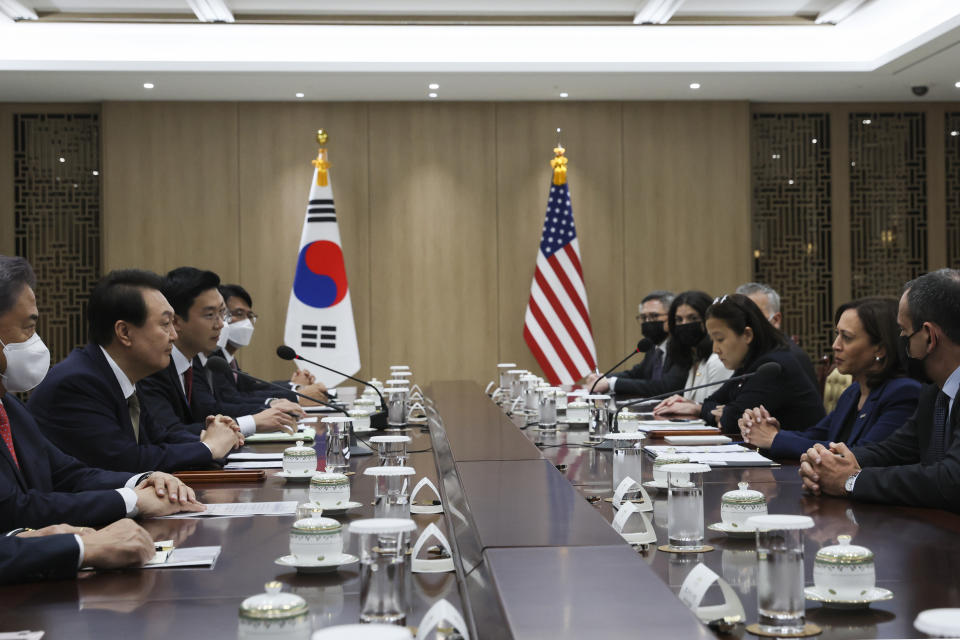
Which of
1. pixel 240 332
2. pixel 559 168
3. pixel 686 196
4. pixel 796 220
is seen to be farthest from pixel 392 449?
pixel 796 220

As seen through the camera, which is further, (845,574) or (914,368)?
(914,368)

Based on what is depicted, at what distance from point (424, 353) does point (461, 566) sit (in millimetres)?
7538

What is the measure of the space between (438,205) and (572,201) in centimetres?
127

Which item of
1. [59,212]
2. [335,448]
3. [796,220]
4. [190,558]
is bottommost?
[190,558]

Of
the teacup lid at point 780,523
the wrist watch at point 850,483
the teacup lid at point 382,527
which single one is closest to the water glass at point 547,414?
the wrist watch at point 850,483

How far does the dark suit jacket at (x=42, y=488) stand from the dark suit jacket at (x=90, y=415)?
308 millimetres

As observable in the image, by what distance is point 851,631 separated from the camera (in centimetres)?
147

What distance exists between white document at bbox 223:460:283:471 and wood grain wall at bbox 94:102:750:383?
5903 mm

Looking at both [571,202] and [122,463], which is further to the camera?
[571,202]

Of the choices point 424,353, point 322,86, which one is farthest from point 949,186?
point 322,86

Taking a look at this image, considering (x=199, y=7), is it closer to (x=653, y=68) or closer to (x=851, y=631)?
(x=653, y=68)

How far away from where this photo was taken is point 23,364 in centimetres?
236

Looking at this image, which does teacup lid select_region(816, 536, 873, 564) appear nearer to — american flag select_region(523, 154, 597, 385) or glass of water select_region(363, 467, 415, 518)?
glass of water select_region(363, 467, 415, 518)

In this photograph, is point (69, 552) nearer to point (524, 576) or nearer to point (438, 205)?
point (524, 576)
